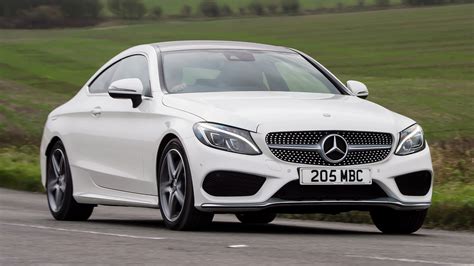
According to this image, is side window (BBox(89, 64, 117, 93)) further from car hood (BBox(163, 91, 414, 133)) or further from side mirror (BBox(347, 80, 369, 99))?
side mirror (BBox(347, 80, 369, 99))

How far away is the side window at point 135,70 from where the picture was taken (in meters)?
11.3

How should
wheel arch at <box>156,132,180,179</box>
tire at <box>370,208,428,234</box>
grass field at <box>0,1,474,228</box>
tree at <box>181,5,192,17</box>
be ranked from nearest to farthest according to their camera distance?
wheel arch at <box>156,132,180,179</box>, tire at <box>370,208,428,234</box>, grass field at <box>0,1,474,228</box>, tree at <box>181,5,192,17</box>

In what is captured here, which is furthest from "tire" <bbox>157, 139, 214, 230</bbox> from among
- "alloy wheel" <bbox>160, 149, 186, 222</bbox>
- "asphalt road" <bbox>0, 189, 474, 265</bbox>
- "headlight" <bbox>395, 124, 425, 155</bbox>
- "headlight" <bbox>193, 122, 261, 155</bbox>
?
"headlight" <bbox>395, 124, 425, 155</bbox>

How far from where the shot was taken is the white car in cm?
980

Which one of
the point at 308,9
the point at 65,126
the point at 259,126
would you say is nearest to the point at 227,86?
the point at 259,126

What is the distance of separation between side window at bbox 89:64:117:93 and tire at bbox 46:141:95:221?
611mm

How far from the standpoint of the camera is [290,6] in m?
99.6

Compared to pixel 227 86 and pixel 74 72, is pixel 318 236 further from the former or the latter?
pixel 74 72

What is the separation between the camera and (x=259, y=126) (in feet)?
32.2

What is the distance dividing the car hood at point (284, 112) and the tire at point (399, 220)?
0.77 metres

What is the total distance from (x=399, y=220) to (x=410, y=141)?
2.56 feet

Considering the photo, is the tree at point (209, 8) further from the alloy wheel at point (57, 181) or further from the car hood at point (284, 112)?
the car hood at point (284, 112)

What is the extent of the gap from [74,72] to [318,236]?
45866 millimetres

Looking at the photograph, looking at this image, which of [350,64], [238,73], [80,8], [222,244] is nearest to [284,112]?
[238,73]
